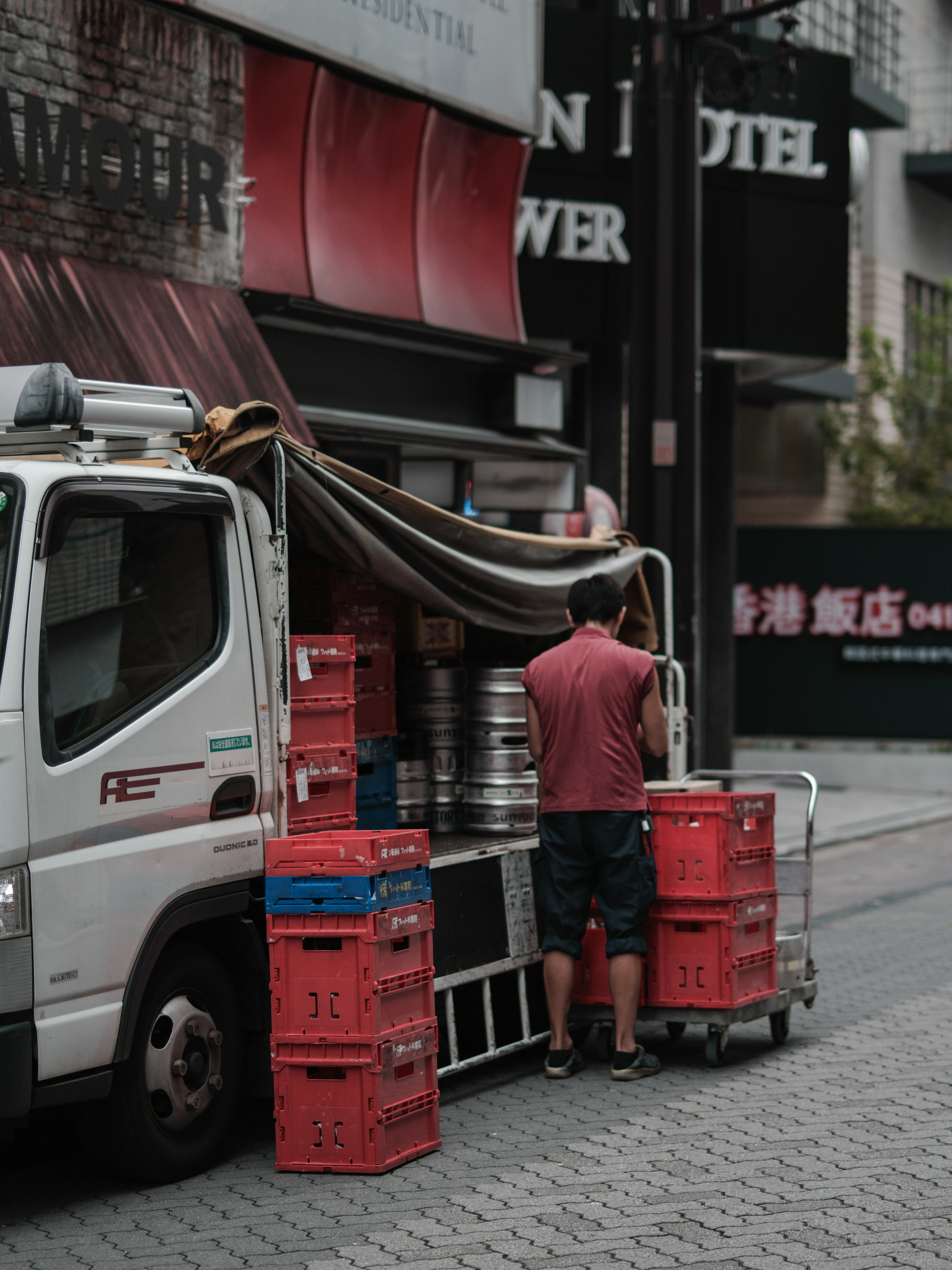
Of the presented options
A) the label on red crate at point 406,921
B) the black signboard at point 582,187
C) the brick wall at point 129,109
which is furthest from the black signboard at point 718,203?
the label on red crate at point 406,921

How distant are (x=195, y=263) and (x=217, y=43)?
4.93 feet

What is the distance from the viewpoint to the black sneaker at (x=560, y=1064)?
774cm

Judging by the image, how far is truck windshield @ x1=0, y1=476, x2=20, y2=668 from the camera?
5.46 metres

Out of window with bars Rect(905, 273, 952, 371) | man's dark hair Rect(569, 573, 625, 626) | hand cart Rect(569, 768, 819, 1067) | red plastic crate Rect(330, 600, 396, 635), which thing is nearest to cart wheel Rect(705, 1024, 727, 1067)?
hand cart Rect(569, 768, 819, 1067)

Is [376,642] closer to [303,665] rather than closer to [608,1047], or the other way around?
[303,665]

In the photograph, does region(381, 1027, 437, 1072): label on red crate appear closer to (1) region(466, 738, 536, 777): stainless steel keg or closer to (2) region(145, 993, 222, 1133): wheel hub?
(2) region(145, 993, 222, 1133): wheel hub

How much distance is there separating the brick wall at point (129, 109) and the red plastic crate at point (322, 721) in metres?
4.13

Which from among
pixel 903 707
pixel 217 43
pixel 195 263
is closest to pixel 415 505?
pixel 195 263

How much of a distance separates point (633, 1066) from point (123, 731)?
10.0 ft

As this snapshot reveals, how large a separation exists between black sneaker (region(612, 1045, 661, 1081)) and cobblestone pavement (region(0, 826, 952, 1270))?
7cm

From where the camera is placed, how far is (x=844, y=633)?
2170 centimetres

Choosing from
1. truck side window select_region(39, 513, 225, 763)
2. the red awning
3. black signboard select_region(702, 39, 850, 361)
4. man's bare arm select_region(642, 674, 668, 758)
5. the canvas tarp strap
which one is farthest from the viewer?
black signboard select_region(702, 39, 850, 361)

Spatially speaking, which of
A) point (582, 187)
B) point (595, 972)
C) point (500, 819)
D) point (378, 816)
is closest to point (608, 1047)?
point (595, 972)

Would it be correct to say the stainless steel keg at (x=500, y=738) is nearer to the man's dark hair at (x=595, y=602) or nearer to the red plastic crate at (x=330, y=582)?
the man's dark hair at (x=595, y=602)
